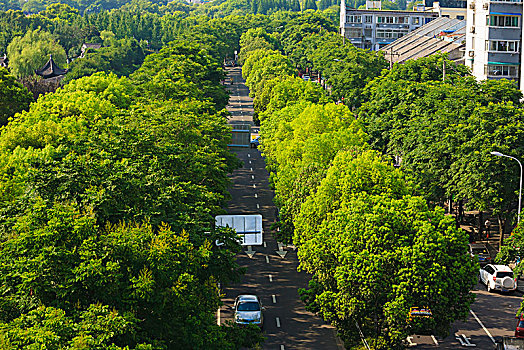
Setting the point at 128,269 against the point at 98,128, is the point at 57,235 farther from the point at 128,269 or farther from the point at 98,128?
the point at 98,128

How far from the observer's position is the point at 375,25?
184125 millimetres

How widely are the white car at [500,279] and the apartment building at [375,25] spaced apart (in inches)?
5306

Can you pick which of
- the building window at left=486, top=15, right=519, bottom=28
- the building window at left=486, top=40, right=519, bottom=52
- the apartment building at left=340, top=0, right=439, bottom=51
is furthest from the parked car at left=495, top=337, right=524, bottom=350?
the apartment building at left=340, top=0, right=439, bottom=51

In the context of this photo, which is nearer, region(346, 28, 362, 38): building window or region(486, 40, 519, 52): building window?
region(486, 40, 519, 52): building window

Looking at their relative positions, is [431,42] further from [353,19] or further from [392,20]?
[392,20]

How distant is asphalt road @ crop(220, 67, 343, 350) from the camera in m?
44.7

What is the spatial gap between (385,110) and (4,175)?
139 ft

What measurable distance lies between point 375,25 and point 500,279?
5500 inches

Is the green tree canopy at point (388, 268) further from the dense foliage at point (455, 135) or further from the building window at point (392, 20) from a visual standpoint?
the building window at point (392, 20)

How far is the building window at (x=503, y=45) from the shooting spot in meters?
87.5

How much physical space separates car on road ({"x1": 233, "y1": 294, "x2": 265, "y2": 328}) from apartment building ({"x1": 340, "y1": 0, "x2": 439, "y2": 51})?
143019 mm

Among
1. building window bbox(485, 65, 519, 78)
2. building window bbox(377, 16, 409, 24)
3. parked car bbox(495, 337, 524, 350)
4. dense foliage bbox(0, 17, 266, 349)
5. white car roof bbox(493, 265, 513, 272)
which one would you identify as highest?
building window bbox(377, 16, 409, 24)

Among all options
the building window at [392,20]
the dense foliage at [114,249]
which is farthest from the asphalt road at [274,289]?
the building window at [392,20]

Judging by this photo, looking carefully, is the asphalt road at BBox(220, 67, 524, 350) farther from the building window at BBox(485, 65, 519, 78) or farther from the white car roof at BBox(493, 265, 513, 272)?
the building window at BBox(485, 65, 519, 78)
